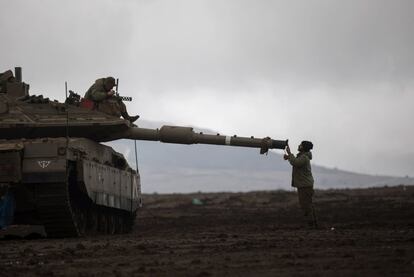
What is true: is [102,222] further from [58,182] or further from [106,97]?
[58,182]

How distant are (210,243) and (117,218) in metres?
10.3

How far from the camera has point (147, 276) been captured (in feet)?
40.0

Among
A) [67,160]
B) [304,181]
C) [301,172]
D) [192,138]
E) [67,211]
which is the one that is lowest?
[67,211]

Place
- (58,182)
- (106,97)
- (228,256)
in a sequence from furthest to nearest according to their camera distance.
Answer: (106,97) < (58,182) < (228,256)

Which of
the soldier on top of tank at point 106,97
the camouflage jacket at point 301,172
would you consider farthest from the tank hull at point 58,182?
the camouflage jacket at point 301,172

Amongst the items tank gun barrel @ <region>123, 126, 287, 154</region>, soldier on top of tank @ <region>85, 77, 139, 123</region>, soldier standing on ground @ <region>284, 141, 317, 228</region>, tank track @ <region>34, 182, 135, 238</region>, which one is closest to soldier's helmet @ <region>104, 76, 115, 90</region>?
soldier on top of tank @ <region>85, 77, 139, 123</region>

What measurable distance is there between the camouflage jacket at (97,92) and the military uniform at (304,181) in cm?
497

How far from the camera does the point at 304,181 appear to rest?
23578 millimetres

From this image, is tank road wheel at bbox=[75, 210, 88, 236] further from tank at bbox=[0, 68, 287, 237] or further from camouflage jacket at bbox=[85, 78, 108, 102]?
camouflage jacket at bbox=[85, 78, 108, 102]

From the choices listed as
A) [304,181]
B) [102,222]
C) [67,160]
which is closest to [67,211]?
[67,160]

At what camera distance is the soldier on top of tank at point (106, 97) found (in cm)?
2552

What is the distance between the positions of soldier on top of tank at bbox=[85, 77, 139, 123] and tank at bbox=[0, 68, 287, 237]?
36cm

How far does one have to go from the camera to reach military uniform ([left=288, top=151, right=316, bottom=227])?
23.5 m

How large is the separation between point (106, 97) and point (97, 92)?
0.27 m
